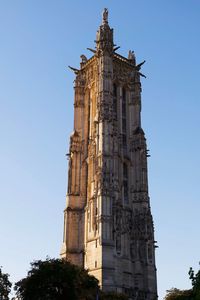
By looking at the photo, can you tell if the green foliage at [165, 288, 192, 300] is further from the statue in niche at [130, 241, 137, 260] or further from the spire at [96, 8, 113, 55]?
the spire at [96, 8, 113, 55]

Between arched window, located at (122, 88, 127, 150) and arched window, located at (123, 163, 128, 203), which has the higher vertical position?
arched window, located at (122, 88, 127, 150)

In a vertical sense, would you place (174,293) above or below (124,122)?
below

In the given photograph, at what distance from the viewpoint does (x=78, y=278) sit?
108ft

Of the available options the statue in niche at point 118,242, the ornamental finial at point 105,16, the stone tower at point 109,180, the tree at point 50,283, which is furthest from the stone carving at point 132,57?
the tree at point 50,283

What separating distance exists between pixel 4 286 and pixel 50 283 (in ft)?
10.8

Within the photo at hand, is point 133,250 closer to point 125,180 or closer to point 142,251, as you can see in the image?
point 142,251

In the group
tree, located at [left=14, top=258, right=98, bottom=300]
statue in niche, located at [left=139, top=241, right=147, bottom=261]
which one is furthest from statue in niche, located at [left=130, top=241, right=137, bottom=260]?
tree, located at [left=14, top=258, right=98, bottom=300]

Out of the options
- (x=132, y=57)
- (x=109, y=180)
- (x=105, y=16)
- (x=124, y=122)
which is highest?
(x=105, y=16)

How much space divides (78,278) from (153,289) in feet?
→ 64.6

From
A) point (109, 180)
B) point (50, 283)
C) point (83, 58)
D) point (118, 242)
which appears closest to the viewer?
point (50, 283)

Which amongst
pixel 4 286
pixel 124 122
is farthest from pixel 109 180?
pixel 4 286

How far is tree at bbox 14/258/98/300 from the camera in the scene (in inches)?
1230

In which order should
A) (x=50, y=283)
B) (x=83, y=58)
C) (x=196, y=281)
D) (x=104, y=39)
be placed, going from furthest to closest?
(x=83, y=58) < (x=104, y=39) < (x=50, y=283) < (x=196, y=281)

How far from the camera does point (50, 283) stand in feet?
103
